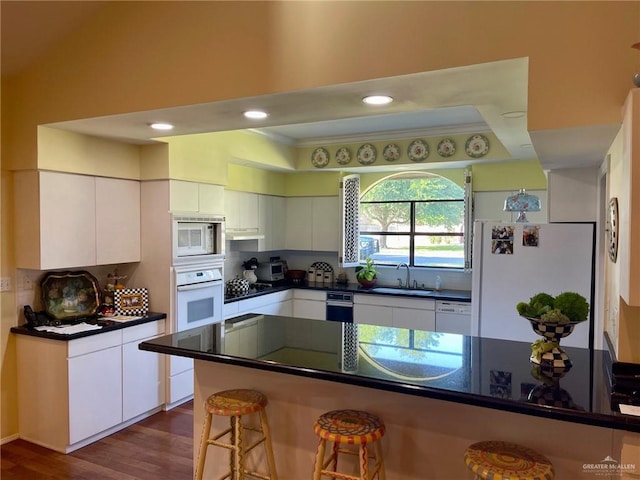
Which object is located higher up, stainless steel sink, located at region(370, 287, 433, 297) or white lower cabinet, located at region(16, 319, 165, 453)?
stainless steel sink, located at region(370, 287, 433, 297)

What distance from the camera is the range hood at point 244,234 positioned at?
4.97m

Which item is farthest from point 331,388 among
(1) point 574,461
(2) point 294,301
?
(2) point 294,301

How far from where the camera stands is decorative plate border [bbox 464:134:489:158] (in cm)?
464

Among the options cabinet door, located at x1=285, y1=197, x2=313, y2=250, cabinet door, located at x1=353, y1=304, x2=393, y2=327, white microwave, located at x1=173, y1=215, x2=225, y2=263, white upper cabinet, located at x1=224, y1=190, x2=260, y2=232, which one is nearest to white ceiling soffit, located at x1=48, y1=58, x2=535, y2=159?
white microwave, located at x1=173, y1=215, x2=225, y2=263

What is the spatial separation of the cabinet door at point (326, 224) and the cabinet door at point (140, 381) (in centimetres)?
251

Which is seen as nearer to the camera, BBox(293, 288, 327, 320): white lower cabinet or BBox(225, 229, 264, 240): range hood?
BBox(225, 229, 264, 240): range hood

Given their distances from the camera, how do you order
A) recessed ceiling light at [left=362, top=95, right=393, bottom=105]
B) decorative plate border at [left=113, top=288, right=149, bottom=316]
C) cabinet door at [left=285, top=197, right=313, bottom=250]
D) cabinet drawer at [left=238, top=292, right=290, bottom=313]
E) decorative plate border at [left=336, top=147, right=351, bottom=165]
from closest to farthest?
1. recessed ceiling light at [left=362, top=95, right=393, bottom=105]
2. decorative plate border at [left=113, top=288, right=149, bottom=316]
3. cabinet drawer at [left=238, top=292, right=290, bottom=313]
4. decorative plate border at [left=336, top=147, right=351, bottom=165]
5. cabinet door at [left=285, top=197, right=313, bottom=250]

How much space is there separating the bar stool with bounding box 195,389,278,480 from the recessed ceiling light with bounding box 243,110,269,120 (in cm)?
161

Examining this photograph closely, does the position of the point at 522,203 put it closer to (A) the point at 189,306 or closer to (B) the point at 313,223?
(B) the point at 313,223

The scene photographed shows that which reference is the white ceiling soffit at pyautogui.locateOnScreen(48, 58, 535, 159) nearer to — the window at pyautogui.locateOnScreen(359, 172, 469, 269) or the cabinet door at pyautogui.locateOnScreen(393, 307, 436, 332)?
the window at pyautogui.locateOnScreen(359, 172, 469, 269)

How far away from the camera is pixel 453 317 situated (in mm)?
4809

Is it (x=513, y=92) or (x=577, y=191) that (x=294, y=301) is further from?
(x=513, y=92)

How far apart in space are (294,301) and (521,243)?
10.2 ft

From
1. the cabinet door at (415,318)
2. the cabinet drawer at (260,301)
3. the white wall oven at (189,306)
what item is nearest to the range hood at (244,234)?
the white wall oven at (189,306)
